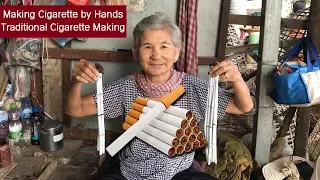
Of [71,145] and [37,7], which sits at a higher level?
[37,7]

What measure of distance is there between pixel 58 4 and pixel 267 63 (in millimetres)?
1549

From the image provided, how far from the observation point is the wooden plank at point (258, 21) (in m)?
2.31

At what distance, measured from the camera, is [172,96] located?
1.85 meters

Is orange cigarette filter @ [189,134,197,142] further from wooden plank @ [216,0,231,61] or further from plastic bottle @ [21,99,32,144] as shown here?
plastic bottle @ [21,99,32,144]

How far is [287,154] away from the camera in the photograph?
253 centimetres

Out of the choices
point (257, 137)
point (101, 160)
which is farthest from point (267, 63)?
point (101, 160)

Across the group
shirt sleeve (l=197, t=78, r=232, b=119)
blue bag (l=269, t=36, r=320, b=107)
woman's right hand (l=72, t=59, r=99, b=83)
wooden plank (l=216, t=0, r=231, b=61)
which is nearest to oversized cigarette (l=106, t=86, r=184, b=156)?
shirt sleeve (l=197, t=78, r=232, b=119)

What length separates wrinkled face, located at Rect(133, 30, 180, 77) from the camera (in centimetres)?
179

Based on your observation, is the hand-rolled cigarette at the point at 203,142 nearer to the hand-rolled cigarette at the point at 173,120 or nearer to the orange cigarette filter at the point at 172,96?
the hand-rolled cigarette at the point at 173,120

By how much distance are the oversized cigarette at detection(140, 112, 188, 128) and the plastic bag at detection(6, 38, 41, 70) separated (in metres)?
1.32

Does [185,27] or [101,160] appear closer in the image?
[101,160]

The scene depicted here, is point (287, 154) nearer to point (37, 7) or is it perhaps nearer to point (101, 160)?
point (101, 160)

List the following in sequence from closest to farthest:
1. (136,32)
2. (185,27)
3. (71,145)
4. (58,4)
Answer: (136,32) → (185,27) → (58,4) → (71,145)

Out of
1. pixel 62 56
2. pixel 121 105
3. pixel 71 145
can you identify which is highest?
pixel 62 56
